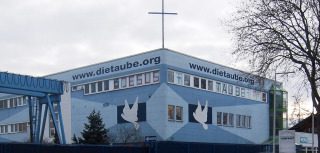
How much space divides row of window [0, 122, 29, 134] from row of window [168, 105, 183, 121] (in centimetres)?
2111

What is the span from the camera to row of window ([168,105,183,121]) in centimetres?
5175

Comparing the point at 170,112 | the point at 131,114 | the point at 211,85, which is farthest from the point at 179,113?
the point at 211,85

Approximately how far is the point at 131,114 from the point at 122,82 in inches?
127

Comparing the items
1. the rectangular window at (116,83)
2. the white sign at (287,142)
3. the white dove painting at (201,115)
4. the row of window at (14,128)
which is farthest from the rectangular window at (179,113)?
the row of window at (14,128)

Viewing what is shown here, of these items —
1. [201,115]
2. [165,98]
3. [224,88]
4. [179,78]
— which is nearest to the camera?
[165,98]

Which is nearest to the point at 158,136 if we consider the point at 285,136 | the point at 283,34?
the point at 285,136

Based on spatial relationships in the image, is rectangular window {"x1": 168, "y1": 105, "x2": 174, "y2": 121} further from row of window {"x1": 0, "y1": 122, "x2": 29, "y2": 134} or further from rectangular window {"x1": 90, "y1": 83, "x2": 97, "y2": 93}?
row of window {"x1": 0, "y1": 122, "x2": 29, "y2": 134}

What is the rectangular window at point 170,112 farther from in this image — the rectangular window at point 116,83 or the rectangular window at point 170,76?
the rectangular window at point 116,83

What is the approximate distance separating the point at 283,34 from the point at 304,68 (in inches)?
66.0

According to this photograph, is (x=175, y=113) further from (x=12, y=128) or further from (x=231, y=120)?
(x=12, y=128)

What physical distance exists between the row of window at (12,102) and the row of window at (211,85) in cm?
2151

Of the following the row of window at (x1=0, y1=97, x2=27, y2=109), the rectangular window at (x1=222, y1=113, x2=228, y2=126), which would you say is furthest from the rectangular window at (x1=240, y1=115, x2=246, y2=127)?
the row of window at (x1=0, y1=97, x2=27, y2=109)

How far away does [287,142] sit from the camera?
3531 centimetres

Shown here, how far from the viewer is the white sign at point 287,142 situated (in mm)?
34844
